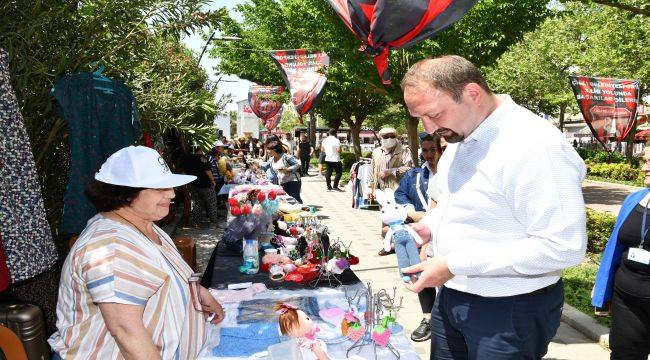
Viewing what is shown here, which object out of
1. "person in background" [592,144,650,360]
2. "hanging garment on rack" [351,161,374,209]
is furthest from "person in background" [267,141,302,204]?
"person in background" [592,144,650,360]

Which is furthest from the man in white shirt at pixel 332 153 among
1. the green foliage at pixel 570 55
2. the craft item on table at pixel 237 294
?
the craft item on table at pixel 237 294

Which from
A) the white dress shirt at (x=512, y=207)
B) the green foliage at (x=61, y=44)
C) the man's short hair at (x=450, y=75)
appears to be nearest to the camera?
the white dress shirt at (x=512, y=207)

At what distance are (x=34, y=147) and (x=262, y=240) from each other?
7.27ft

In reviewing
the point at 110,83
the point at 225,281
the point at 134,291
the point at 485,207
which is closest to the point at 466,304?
the point at 485,207

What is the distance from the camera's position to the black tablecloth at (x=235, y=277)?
3908mm

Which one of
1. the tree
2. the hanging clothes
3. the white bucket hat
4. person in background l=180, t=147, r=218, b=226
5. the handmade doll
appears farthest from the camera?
the tree

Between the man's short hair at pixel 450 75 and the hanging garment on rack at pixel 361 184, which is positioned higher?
the man's short hair at pixel 450 75

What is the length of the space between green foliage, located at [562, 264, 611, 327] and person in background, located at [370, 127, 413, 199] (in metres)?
3.42

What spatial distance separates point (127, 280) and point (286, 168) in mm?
7625

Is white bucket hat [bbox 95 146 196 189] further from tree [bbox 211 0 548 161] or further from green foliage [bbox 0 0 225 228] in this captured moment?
tree [bbox 211 0 548 161]

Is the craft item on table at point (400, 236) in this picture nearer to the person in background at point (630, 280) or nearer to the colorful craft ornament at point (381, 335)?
the colorful craft ornament at point (381, 335)

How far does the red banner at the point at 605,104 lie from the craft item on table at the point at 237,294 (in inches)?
307

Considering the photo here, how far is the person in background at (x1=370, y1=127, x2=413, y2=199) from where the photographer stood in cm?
902

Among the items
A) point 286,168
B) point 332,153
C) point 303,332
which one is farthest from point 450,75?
point 332,153
